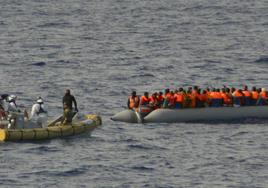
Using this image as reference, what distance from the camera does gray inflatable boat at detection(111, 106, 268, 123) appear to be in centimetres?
6981

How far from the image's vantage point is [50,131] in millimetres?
63531

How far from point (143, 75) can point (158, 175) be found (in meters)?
34.7

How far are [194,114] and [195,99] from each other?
0.90 meters

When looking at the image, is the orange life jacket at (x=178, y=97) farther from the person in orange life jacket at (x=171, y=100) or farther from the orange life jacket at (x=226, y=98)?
the orange life jacket at (x=226, y=98)

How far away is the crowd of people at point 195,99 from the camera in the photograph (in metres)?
70.1

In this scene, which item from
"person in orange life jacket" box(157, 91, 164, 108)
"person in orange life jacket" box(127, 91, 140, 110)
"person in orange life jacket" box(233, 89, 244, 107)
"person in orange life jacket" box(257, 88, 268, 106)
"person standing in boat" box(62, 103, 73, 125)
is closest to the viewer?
"person standing in boat" box(62, 103, 73, 125)

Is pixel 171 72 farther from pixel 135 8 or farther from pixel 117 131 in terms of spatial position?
pixel 135 8

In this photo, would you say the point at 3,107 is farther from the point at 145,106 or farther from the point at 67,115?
the point at 145,106

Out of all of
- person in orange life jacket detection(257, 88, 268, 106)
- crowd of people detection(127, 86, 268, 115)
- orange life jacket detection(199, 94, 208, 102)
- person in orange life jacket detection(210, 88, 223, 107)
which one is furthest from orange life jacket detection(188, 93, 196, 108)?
person in orange life jacket detection(257, 88, 268, 106)

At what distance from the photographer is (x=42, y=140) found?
2499 inches

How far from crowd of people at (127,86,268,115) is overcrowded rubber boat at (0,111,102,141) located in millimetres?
4868

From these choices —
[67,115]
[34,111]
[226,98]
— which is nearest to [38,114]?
[34,111]

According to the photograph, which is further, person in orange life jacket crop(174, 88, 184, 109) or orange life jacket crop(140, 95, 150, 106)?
orange life jacket crop(140, 95, 150, 106)

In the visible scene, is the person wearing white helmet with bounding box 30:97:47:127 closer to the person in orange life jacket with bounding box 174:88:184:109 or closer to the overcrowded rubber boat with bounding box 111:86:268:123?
the overcrowded rubber boat with bounding box 111:86:268:123
